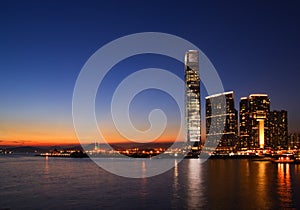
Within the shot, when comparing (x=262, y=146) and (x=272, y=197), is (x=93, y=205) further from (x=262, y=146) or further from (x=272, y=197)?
(x=262, y=146)

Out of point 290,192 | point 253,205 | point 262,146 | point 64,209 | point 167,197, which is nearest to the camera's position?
point 64,209

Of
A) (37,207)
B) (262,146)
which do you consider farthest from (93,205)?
(262,146)

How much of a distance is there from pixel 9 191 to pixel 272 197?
76.3 ft

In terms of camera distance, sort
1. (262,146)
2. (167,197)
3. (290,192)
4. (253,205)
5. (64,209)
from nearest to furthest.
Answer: (64,209), (253,205), (167,197), (290,192), (262,146)

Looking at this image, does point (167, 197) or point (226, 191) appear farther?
point (226, 191)

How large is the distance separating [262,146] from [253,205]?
184 metres

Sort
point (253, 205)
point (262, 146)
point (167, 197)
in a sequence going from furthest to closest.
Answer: point (262, 146) < point (167, 197) < point (253, 205)

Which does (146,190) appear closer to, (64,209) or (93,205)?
(93,205)

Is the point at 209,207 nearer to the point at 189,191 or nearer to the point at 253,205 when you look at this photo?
the point at 253,205

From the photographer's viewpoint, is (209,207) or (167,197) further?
(167,197)

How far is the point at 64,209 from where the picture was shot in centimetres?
2373

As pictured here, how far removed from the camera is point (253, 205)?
83.0 feet

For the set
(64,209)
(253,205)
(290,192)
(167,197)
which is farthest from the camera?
(290,192)

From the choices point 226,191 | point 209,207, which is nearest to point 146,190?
point 226,191
